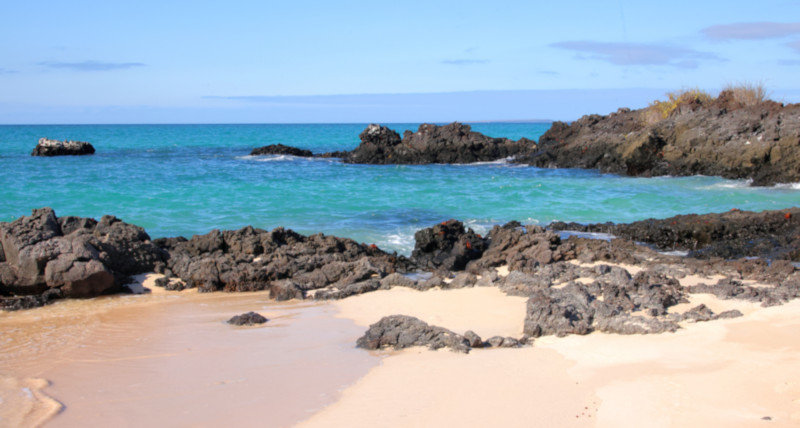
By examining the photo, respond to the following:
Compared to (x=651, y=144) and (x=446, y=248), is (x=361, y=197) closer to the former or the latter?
(x=446, y=248)

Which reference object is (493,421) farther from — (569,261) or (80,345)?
(569,261)

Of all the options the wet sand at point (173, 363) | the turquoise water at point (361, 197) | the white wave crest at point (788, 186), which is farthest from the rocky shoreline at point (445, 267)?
the white wave crest at point (788, 186)

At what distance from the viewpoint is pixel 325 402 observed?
16.9 feet

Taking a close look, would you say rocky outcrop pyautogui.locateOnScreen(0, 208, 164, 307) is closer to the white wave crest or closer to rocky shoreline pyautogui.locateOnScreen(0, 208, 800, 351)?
rocky shoreline pyautogui.locateOnScreen(0, 208, 800, 351)

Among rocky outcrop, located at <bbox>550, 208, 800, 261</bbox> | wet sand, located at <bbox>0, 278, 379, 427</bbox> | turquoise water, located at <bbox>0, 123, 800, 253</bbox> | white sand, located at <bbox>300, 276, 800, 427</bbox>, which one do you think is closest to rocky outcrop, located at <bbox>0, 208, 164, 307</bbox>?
wet sand, located at <bbox>0, 278, 379, 427</bbox>

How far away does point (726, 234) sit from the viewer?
11.6 metres

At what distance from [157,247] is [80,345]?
12.5 feet

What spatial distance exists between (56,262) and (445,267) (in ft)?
18.6

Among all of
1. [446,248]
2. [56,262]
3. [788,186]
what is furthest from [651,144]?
[56,262]

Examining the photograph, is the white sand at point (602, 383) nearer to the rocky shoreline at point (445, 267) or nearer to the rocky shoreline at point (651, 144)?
the rocky shoreline at point (445, 267)

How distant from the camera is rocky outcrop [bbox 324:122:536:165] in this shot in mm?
33750

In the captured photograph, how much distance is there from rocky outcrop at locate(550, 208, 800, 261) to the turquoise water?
3290mm

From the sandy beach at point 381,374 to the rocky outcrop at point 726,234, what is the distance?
3369mm

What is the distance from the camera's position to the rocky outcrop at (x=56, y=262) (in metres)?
8.76
